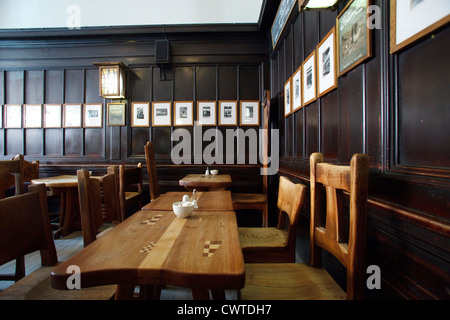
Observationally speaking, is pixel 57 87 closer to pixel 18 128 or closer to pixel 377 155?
pixel 18 128

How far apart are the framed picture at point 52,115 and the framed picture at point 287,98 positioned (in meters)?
4.44

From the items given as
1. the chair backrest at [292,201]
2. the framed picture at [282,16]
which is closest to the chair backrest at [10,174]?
the chair backrest at [292,201]

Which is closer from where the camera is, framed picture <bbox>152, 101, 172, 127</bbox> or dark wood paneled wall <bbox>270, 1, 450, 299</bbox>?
dark wood paneled wall <bbox>270, 1, 450, 299</bbox>

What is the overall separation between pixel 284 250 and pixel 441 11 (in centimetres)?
145

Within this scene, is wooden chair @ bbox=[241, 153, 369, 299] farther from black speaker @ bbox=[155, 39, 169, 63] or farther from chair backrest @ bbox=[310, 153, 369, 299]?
black speaker @ bbox=[155, 39, 169, 63]

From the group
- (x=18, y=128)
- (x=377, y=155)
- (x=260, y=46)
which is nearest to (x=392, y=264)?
(x=377, y=155)

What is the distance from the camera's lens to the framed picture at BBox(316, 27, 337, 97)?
1701 mm

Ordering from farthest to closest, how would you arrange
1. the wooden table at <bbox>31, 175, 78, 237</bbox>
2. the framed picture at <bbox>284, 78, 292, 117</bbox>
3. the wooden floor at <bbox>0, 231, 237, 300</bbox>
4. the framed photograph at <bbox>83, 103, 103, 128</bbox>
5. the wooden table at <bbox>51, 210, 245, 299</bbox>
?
the framed photograph at <bbox>83, 103, 103, 128</bbox>
the wooden table at <bbox>31, 175, 78, 237</bbox>
the framed picture at <bbox>284, 78, 292, 117</bbox>
the wooden floor at <bbox>0, 231, 237, 300</bbox>
the wooden table at <bbox>51, 210, 245, 299</bbox>

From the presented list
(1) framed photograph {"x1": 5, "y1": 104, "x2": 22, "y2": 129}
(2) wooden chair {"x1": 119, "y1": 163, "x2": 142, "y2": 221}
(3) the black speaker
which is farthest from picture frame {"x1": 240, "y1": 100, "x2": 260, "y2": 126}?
(1) framed photograph {"x1": 5, "y1": 104, "x2": 22, "y2": 129}

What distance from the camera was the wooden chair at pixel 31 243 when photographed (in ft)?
3.57

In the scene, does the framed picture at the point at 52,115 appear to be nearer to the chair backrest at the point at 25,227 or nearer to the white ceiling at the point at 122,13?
the white ceiling at the point at 122,13

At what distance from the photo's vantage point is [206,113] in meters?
4.30
